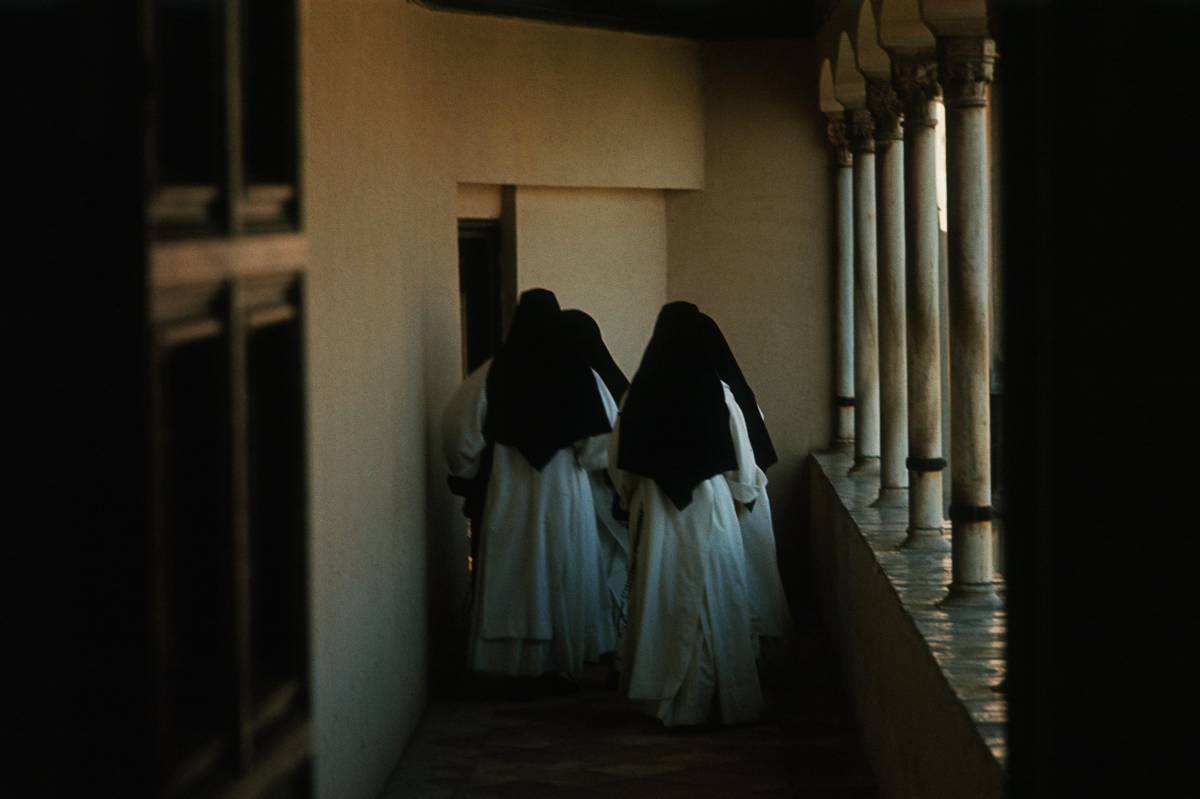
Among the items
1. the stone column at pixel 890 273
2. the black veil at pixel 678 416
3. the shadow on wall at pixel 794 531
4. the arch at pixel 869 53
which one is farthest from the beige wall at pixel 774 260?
the black veil at pixel 678 416

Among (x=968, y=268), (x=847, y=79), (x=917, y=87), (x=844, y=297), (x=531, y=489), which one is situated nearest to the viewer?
(x=968, y=268)

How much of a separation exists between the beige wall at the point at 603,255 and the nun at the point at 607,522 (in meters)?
1.39

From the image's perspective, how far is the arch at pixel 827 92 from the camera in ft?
34.6

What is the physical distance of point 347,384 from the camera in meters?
6.28

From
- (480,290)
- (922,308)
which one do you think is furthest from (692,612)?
(480,290)

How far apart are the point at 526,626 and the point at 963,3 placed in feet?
12.4

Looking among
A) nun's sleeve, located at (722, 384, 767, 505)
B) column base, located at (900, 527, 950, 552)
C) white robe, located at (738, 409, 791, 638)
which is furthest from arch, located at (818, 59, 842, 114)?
column base, located at (900, 527, 950, 552)

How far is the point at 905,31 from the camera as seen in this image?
7.48 meters

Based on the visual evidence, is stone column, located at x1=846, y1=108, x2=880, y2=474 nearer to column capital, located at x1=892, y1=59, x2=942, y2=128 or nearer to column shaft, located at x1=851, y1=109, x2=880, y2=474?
column shaft, located at x1=851, y1=109, x2=880, y2=474

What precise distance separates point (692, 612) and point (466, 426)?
151 cm

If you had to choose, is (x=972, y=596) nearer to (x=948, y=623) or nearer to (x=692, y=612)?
(x=948, y=623)

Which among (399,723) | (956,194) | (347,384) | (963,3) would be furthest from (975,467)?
(399,723)

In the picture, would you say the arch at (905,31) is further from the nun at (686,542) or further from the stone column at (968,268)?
the nun at (686,542)

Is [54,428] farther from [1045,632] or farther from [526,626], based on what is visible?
[526,626]
